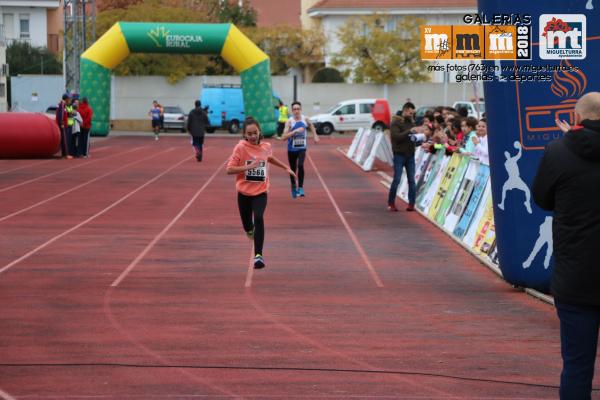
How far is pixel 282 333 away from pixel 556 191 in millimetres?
3726

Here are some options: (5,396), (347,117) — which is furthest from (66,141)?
(5,396)

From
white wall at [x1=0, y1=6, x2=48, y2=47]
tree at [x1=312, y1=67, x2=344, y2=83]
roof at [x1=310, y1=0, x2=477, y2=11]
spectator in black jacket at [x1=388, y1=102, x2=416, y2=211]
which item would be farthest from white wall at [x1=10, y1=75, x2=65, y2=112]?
spectator in black jacket at [x1=388, y1=102, x2=416, y2=211]

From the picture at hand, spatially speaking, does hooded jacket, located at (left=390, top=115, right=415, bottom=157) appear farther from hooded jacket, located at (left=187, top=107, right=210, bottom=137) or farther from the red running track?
hooded jacket, located at (left=187, top=107, right=210, bottom=137)

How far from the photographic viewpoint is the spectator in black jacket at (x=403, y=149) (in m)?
20.0

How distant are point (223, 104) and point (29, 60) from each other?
2081 cm

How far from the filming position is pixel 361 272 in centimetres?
1304

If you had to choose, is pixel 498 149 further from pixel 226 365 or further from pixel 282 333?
pixel 226 365

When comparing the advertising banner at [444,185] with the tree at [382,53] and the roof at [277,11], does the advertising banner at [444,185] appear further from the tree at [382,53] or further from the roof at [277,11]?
the roof at [277,11]

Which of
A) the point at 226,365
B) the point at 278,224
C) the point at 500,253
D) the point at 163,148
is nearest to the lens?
the point at 226,365

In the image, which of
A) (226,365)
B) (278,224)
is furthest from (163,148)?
(226,365)

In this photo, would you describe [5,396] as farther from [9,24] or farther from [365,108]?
[9,24]

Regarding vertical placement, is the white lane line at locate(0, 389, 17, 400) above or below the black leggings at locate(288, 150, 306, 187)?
below

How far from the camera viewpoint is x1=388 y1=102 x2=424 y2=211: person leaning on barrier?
19.9 m

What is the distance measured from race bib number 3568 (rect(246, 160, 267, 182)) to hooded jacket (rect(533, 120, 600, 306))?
7336 millimetres
